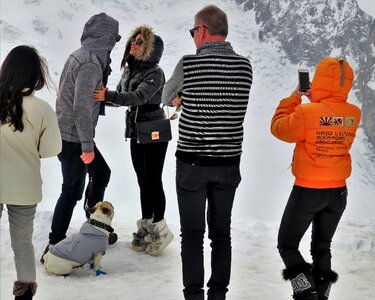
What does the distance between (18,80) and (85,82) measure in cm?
105

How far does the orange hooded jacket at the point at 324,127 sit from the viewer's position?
314 cm

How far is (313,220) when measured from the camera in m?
3.35

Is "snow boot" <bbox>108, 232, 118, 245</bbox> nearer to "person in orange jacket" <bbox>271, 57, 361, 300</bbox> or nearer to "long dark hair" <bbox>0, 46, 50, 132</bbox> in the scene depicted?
"person in orange jacket" <bbox>271, 57, 361, 300</bbox>

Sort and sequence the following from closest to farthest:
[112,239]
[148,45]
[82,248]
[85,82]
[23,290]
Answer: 1. [23,290]
2. [85,82]
3. [82,248]
4. [148,45]
5. [112,239]

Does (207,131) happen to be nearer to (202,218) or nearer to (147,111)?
(202,218)

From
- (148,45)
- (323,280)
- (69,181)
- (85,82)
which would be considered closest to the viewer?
(323,280)

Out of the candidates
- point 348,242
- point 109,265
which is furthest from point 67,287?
point 348,242

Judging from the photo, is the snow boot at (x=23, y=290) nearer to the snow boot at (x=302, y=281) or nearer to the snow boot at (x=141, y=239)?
the snow boot at (x=302, y=281)

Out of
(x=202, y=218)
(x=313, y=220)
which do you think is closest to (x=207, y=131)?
(x=202, y=218)

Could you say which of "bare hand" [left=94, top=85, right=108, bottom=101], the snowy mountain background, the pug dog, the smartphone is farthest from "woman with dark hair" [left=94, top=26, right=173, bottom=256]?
the smartphone

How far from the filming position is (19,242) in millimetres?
3061

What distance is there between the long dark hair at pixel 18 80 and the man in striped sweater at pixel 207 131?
74 cm

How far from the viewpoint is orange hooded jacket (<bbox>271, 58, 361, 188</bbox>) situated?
124 inches

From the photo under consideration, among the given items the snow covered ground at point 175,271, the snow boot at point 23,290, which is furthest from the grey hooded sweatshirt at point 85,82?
the snow boot at point 23,290
